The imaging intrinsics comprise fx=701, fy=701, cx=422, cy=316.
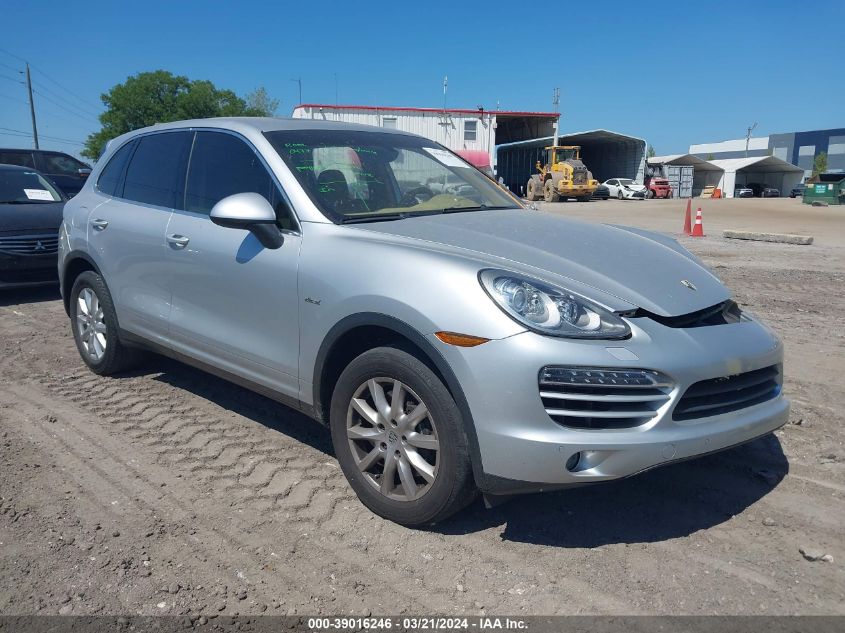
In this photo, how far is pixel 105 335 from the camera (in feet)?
16.6

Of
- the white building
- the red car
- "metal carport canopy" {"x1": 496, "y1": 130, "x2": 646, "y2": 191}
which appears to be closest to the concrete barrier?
the white building

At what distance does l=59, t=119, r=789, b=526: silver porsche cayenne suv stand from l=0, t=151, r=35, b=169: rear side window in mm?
12133

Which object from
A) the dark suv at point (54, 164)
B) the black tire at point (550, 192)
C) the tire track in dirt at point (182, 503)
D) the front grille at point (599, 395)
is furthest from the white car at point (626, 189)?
the front grille at point (599, 395)

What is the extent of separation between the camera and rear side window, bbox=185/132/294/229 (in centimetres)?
369

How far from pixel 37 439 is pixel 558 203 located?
40.0 meters

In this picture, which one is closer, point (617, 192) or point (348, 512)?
point (348, 512)

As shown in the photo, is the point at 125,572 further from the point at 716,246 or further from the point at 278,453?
the point at 716,246

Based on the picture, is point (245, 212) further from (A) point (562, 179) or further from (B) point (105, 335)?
(A) point (562, 179)

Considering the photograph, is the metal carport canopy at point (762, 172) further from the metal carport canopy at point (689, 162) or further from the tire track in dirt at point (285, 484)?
the tire track in dirt at point (285, 484)

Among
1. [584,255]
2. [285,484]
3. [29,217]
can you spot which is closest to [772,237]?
[584,255]

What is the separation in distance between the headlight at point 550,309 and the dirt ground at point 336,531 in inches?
37.6

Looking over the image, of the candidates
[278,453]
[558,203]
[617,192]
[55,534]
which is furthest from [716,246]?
[617,192]

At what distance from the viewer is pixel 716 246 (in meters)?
13.6

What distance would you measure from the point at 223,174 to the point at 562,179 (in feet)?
128
